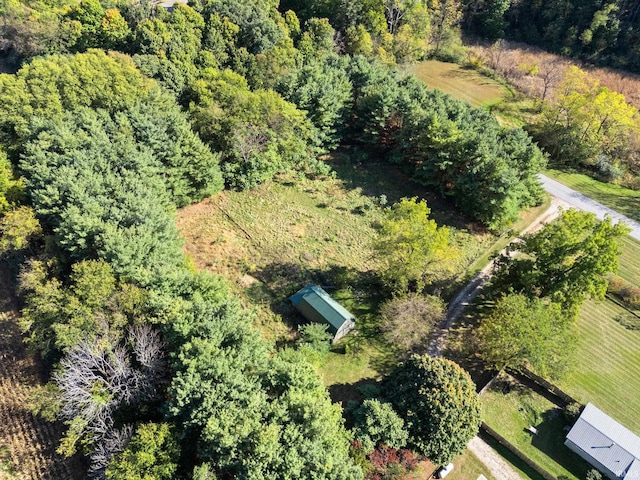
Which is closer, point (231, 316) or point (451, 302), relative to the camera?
point (231, 316)

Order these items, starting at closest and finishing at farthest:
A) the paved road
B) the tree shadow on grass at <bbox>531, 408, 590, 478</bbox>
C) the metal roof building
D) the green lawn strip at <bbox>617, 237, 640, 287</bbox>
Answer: the metal roof building
the tree shadow on grass at <bbox>531, 408, 590, 478</bbox>
the green lawn strip at <bbox>617, 237, 640, 287</bbox>
the paved road

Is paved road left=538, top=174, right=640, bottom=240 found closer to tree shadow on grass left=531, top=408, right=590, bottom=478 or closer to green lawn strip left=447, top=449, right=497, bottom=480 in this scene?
tree shadow on grass left=531, top=408, right=590, bottom=478

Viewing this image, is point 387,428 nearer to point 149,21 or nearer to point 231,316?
point 231,316

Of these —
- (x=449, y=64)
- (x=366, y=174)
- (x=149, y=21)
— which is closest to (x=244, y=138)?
(x=366, y=174)

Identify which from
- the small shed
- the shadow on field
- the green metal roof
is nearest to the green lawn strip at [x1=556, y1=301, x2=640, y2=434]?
the shadow on field

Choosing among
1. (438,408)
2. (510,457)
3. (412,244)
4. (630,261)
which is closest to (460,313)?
(412,244)
